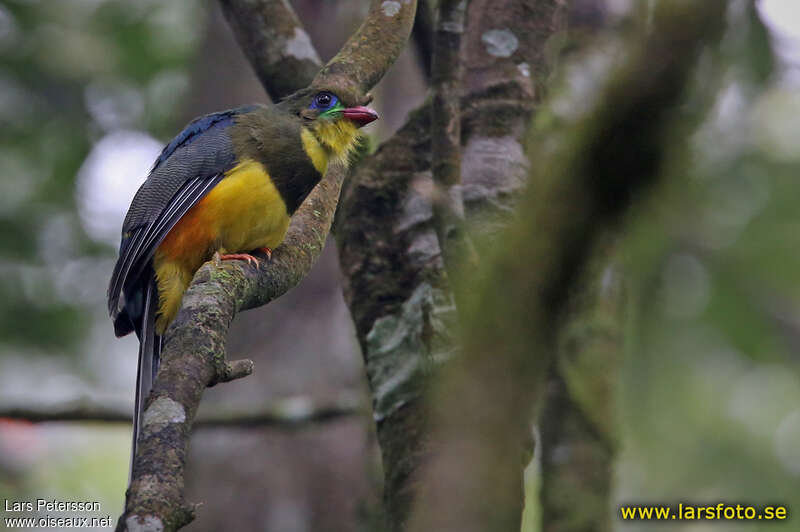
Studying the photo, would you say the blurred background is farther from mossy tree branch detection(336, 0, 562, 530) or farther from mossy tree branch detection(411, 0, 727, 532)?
mossy tree branch detection(411, 0, 727, 532)

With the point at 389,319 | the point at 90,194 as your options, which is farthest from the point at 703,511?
the point at 90,194

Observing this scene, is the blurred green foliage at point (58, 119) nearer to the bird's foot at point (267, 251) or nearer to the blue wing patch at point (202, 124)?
the blue wing patch at point (202, 124)

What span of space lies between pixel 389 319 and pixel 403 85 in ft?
16.6

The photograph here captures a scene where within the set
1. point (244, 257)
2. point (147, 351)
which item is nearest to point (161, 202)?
point (147, 351)

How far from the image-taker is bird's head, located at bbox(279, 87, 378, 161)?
450 cm

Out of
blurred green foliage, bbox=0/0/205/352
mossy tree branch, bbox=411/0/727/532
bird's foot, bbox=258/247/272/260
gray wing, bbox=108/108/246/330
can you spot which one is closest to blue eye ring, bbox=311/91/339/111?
gray wing, bbox=108/108/246/330

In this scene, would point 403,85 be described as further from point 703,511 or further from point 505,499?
point 505,499

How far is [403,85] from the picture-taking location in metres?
9.07

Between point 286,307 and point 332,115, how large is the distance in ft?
13.3

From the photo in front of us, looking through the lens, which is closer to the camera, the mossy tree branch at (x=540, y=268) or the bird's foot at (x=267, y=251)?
the mossy tree branch at (x=540, y=268)

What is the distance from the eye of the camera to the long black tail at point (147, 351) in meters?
4.14

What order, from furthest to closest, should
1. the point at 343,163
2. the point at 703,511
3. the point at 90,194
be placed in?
the point at 90,194, the point at 703,511, the point at 343,163

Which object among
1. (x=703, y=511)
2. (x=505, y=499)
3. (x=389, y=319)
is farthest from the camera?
(x=703, y=511)

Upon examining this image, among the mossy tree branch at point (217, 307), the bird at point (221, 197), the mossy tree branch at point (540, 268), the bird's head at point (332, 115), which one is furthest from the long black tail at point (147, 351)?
the mossy tree branch at point (540, 268)
